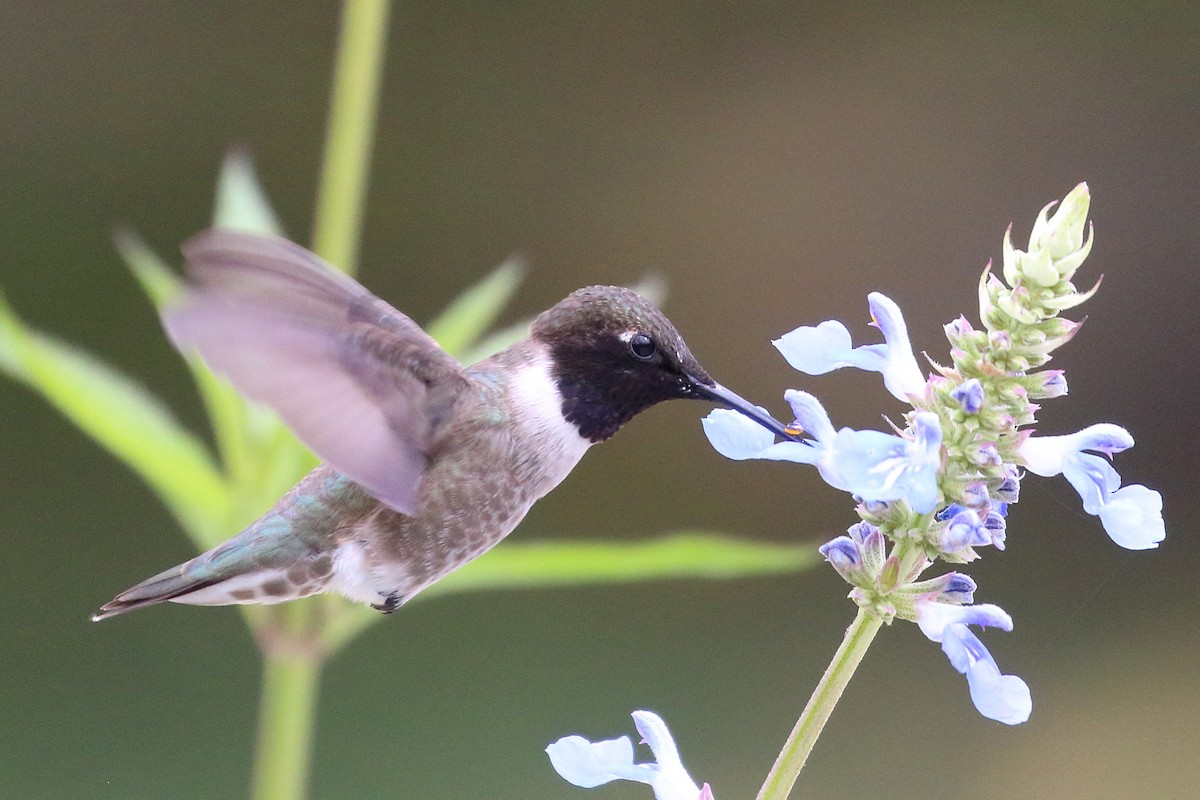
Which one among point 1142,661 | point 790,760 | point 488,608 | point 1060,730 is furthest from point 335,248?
point 1142,661

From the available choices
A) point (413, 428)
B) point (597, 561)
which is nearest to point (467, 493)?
point (413, 428)

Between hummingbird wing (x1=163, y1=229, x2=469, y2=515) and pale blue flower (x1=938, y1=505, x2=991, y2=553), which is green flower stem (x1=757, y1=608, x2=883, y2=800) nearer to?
pale blue flower (x1=938, y1=505, x2=991, y2=553)

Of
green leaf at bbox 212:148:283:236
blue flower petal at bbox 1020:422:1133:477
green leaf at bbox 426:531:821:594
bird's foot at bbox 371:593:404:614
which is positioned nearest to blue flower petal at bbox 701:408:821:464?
blue flower petal at bbox 1020:422:1133:477

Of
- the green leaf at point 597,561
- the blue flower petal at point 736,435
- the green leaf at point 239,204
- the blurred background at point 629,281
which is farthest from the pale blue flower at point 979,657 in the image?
the blurred background at point 629,281

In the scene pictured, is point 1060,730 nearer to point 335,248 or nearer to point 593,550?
point 593,550

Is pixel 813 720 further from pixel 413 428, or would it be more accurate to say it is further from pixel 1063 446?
pixel 413 428

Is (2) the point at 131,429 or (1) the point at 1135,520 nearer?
(1) the point at 1135,520

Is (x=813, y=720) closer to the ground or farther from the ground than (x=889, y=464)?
closer to the ground
